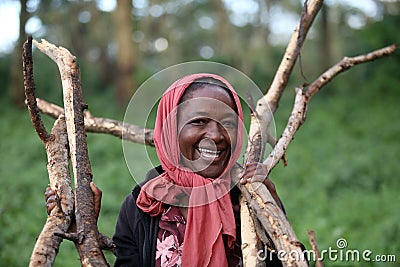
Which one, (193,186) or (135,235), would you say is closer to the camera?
(193,186)

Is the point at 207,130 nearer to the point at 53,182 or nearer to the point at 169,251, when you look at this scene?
the point at 169,251

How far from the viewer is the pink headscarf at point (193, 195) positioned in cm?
210

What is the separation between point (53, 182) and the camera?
2191 mm

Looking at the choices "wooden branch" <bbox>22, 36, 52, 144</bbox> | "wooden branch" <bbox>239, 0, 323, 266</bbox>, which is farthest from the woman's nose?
"wooden branch" <bbox>22, 36, 52, 144</bbox>

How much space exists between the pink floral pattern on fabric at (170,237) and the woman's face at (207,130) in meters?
0.23

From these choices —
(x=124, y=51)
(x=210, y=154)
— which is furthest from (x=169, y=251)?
(x=124, y=51)

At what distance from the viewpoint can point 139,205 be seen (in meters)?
2.21

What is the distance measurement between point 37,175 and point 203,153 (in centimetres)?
628

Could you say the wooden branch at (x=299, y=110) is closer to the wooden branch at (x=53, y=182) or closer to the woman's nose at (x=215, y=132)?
the woman's nose at (x=215, y=132)

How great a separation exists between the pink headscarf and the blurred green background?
2.47 meters

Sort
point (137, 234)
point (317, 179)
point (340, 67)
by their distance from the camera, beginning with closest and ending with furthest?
point (137, 234) < point (340, 67) < point (317, 179)

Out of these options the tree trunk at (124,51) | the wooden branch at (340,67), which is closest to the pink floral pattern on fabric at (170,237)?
the wooden branch at (340,67)

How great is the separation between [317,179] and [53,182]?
6.05 m

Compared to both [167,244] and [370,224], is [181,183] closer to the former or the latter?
[167,244]
